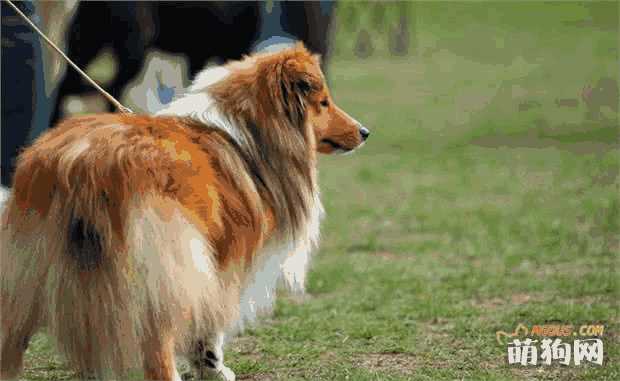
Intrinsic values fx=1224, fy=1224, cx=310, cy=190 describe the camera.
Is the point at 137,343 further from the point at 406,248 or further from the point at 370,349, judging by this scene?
the point at 406,248

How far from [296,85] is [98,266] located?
1258 mm

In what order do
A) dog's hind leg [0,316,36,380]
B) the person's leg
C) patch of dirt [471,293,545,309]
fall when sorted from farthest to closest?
1. patch of dirt [471,293,545,309]
2. the person's leg
3. dog's hind leg [0,316,36,380]

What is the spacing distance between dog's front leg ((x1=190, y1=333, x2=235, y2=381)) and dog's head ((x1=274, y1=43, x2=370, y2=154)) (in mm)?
969

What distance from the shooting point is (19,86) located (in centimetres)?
666

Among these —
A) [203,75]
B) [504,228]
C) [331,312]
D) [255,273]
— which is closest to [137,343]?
[255,273]

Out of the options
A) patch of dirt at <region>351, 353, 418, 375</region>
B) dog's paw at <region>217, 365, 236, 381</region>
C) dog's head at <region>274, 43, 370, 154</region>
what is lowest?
patch of dirt at <region>351, 353, 418, 375</region>

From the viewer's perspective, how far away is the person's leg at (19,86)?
650 centimetres

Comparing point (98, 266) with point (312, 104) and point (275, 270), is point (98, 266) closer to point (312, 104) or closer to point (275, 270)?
point (275, 270)

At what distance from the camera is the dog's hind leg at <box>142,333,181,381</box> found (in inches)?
171

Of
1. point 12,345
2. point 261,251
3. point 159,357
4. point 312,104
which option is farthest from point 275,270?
point 12,345

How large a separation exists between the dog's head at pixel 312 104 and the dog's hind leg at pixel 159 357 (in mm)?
1143

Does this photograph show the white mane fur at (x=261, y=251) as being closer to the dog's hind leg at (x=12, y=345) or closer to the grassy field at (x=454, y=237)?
the grassy field at (x=454, y=237)

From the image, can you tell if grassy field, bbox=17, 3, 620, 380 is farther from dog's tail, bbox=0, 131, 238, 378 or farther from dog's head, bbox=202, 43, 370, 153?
dog's head, bbox=202, 43, 370, 153

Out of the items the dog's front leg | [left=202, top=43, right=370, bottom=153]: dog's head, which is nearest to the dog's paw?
the dog's front leg
